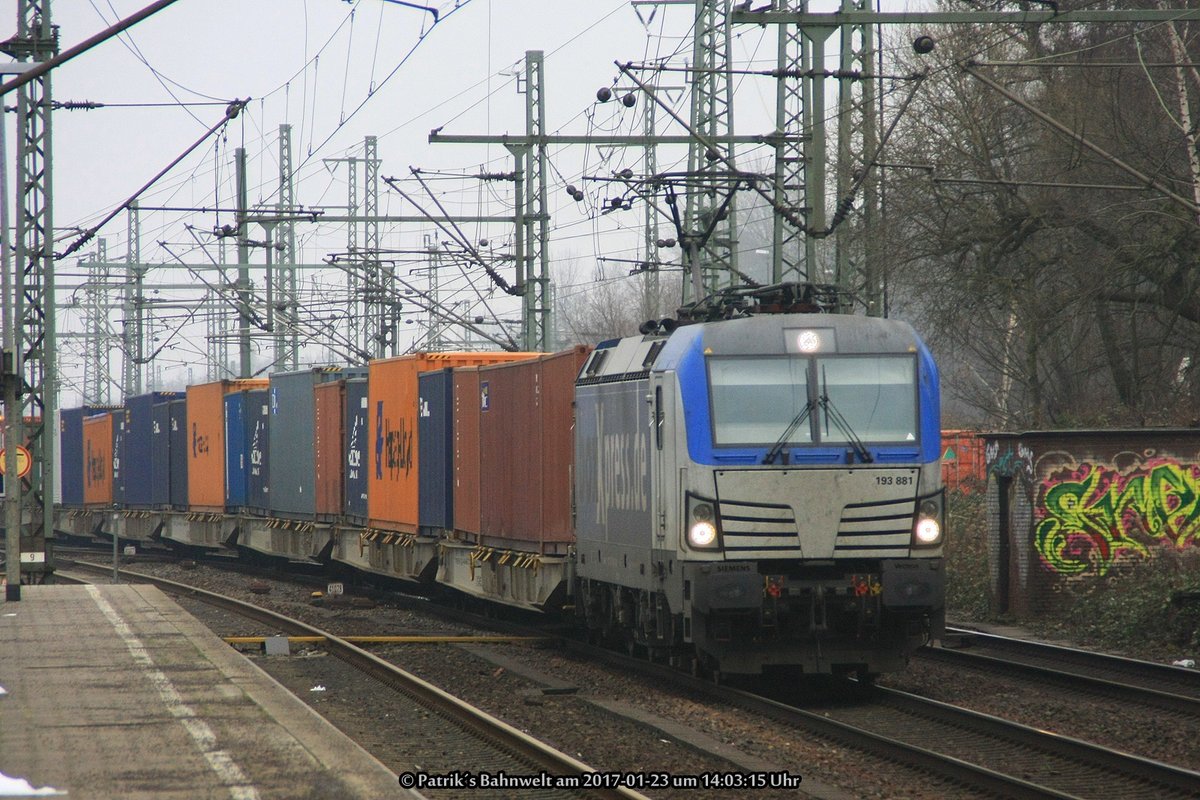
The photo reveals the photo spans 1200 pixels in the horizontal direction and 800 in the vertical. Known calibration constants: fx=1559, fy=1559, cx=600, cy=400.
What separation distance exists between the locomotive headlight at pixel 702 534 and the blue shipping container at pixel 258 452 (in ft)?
67.6

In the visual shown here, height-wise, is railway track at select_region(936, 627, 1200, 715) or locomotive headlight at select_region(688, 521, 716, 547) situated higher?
locomotive headlight at select_region(688, 521, 716, 547)

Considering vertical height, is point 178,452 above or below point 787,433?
above

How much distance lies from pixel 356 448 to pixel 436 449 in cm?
480

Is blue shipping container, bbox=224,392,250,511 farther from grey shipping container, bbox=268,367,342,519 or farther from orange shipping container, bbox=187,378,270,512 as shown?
grey shipping container, bbox=268,367,342,519

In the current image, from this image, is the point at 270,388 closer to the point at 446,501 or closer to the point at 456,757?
the point at 446,501

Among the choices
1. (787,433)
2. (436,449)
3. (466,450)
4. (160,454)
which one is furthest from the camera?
(160,454)

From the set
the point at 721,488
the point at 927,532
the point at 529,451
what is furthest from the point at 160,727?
the point at 529,451

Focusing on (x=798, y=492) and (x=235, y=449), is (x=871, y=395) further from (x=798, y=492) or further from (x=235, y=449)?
(x=235, y=449)

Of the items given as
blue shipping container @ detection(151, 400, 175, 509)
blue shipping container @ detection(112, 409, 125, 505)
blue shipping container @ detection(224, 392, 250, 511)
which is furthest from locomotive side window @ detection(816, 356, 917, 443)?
blue shipping container @ detection(112, 409, 125, 505)

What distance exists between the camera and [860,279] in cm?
3509

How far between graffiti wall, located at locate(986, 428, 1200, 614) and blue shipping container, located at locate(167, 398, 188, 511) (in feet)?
79.4

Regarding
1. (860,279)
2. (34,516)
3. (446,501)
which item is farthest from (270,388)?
(860,279)

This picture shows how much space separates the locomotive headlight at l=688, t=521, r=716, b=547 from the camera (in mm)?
12188

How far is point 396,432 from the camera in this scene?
78.8ft
